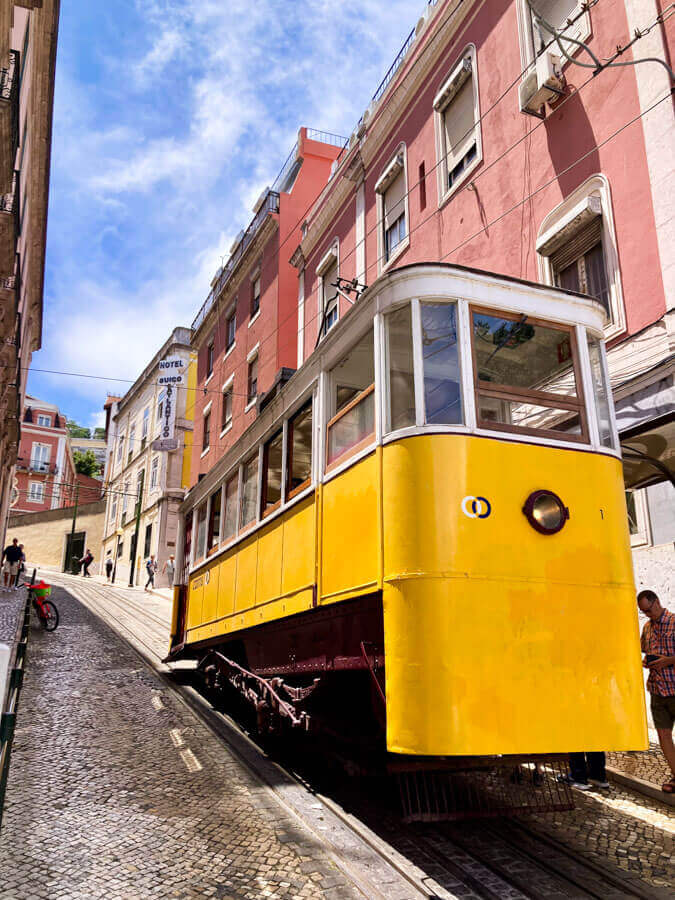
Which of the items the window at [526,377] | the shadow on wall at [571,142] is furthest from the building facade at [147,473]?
the window at [526,377]

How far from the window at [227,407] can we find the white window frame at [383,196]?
961cm

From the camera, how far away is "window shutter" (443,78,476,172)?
11.9 metres

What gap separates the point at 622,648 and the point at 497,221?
796 centimetres

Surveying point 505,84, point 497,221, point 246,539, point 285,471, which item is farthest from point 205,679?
point 505,84

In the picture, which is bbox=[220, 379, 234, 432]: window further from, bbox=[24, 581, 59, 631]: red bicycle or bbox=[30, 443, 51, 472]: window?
bbox=[30, 443, 51, 472]: window

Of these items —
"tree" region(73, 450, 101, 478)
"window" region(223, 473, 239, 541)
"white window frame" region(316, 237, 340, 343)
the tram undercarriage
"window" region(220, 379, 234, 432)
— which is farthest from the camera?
"tree" region(73, 450, 101, 478)

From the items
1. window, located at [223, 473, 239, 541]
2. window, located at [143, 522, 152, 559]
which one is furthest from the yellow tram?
window, located at [143, 522, 152, 559]

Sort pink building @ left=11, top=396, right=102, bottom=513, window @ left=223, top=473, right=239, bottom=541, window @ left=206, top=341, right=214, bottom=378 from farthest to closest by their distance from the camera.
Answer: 1. pink building @ left=11, top=396, right=102, bottom=513
2. window @ left=206, top=341, right=214, bottom=378
3. window @ left=223, top=473, right=239, bottom=541

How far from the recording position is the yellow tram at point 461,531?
161 inches

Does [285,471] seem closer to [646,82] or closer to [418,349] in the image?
[418,349]

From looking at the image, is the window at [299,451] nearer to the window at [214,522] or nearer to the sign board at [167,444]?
the window at [214,522]

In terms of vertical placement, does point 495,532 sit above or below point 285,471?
below

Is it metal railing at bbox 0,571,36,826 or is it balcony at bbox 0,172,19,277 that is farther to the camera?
balcony at bbox 0,172,19,277

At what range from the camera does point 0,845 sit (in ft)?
14.9
